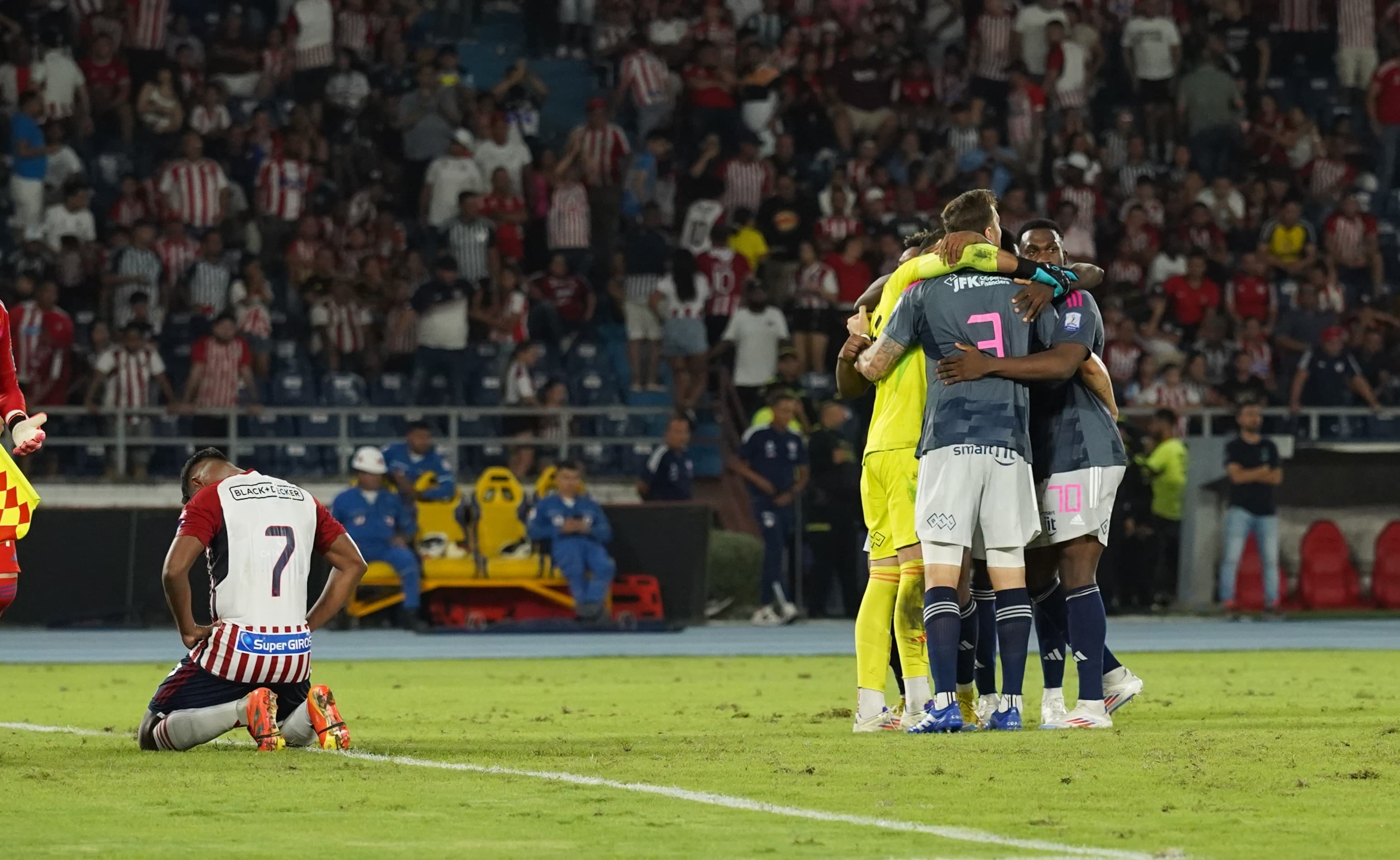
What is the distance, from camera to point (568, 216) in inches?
996

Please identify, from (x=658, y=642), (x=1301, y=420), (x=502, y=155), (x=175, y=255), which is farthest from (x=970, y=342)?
(x=502, y=155)

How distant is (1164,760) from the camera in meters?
8.17

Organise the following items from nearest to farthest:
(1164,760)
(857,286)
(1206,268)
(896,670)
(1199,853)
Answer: (1199,853) < (1164,760) < (896,670) < (857,286) < (1206,268)

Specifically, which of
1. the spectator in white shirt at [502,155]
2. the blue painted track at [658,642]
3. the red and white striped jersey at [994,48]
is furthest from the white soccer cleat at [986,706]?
the red and white striped jersey at [994,48]

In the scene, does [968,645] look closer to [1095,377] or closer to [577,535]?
[1095,377]

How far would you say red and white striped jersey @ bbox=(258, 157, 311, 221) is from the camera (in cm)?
2448

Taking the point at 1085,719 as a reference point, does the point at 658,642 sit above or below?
below

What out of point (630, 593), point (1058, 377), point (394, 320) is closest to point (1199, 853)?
point (1058, 377)

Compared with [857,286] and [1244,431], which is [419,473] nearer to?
[857,286]

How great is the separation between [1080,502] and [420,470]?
479 inches

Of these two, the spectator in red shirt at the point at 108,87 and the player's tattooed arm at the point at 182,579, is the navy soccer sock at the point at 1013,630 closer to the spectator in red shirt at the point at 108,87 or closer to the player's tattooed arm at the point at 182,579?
the player's tattooed arm at the point at 182,579

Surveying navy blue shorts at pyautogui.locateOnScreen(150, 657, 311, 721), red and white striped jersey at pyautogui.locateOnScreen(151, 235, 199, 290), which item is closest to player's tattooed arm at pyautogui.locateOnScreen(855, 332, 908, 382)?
navy blue shorts at pyautogui.locateOnScreen(150, 657, 311, 721)

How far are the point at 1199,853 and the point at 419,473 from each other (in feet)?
51.7

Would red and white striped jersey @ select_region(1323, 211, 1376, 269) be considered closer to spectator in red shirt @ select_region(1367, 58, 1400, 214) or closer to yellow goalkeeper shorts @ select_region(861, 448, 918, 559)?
spectator in red shirt @ select_region(1367, 58, 1400, 214)
